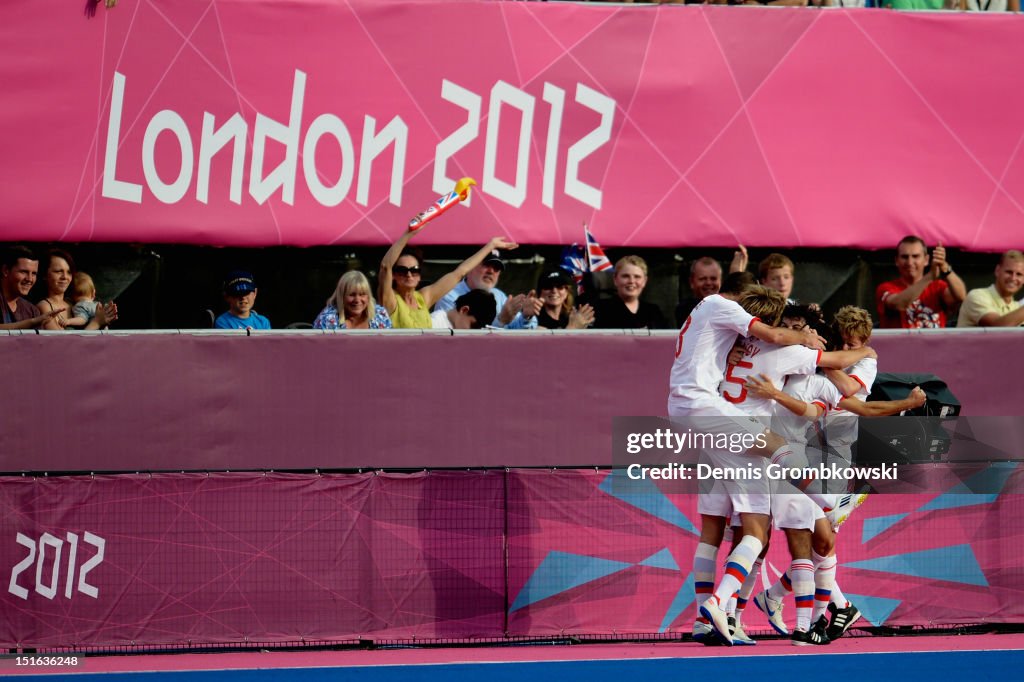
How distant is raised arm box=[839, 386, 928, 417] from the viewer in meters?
9.00

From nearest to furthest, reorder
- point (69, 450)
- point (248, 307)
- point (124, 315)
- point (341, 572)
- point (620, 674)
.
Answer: point (620, 674), point (341, 572), point (69, 450), point (248, 307), point (124, 315)

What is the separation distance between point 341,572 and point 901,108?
6.83 meters

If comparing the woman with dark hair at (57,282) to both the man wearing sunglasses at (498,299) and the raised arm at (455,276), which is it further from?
the man wearing sunglasses at (498,299)

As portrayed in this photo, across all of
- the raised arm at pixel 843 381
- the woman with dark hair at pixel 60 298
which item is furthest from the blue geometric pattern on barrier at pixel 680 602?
the woman with dark hair at pixel 60 298

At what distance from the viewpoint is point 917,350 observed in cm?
1077

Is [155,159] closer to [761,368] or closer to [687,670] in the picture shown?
[761,368]

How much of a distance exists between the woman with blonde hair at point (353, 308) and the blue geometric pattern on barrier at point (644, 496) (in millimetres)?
2496

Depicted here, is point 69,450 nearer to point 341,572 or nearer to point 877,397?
point 341,572

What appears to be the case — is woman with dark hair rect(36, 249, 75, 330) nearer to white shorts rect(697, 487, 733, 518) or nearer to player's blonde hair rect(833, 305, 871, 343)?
white shorts rect(697, 487, 733, 518)

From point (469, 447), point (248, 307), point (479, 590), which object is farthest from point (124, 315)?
point (479, 590)

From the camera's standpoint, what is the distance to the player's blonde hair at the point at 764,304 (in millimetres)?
8609

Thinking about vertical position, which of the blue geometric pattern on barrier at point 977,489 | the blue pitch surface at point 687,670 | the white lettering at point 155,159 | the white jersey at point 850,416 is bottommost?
the blue pitch surface at point 687,670

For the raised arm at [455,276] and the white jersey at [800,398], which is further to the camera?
the raised arm at [455,276]

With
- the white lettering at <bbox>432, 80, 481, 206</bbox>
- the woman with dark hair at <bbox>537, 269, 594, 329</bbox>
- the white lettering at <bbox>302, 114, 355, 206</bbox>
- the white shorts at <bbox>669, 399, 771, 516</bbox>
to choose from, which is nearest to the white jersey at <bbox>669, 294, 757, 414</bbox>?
the white shorts at <bbox>669, 399, 771, 516</bbox>
